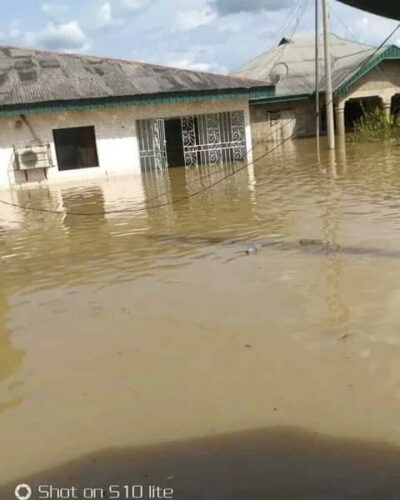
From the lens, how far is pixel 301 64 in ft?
107

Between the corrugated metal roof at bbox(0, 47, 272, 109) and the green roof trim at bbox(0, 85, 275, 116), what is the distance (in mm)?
95

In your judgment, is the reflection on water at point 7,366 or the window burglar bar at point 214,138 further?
the window burglar bar at point 214,138

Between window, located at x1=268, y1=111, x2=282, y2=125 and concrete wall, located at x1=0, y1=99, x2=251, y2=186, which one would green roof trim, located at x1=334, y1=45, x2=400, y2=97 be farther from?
concrete wall, located at x1=0, y1=99, x2=251, y2=186

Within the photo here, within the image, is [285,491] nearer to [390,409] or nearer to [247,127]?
[390,409]

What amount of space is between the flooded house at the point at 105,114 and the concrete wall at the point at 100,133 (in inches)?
1.2

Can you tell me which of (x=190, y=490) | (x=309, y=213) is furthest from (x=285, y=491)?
(x=309, y=213)

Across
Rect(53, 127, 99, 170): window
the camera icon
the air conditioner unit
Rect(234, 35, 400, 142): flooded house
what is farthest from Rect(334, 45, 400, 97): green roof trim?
the camera icon

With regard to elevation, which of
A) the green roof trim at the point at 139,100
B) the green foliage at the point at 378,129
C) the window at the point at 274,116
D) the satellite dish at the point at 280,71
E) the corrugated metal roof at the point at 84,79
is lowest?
the green foliage at the point at 378,129

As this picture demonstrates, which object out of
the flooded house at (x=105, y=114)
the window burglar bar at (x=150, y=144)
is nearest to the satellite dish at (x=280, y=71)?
the flooded house at (x=105, y=114)

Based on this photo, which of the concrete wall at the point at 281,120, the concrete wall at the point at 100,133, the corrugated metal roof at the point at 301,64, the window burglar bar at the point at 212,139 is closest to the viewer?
the concrete wall at the point at 100,133

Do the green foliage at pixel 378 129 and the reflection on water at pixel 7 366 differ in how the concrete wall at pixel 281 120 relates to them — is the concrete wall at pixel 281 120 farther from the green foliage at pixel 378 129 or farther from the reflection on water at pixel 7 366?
the reflection on water at pixel 7 366

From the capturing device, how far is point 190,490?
2900mm

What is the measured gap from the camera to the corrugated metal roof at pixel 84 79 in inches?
682

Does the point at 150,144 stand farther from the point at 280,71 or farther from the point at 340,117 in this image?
the point at 280,71
